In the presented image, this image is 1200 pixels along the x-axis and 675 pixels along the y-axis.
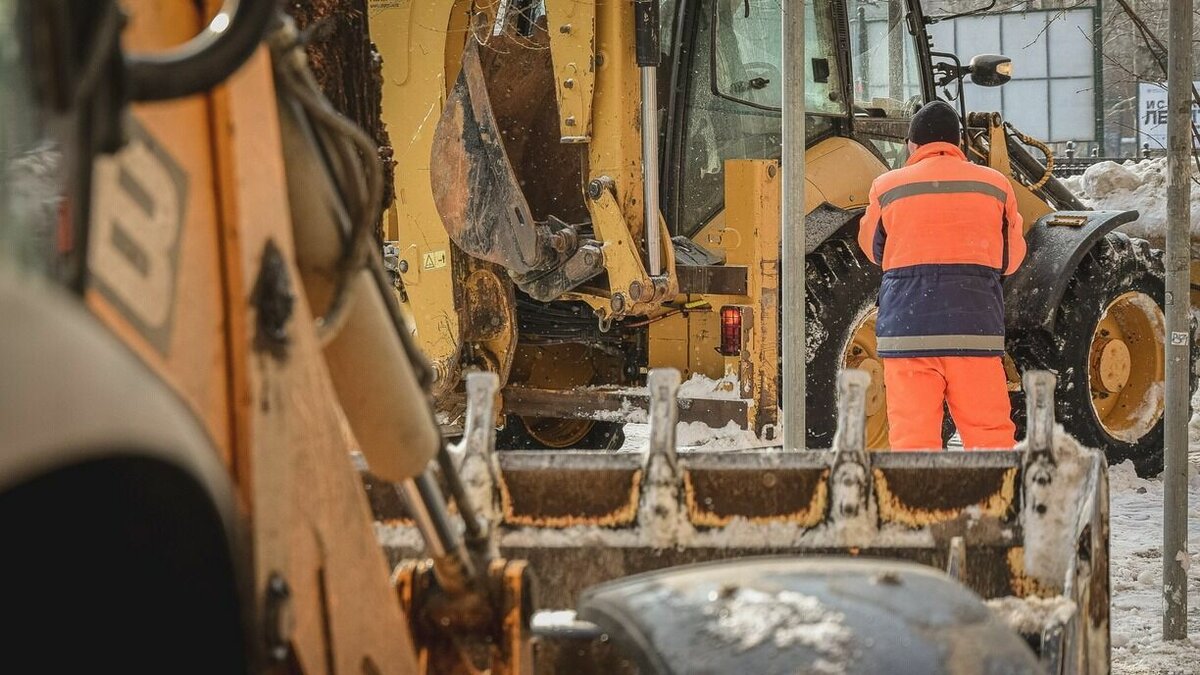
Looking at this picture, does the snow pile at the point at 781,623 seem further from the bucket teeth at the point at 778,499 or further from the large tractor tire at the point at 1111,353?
the large tractor tire at the point at 1111,353

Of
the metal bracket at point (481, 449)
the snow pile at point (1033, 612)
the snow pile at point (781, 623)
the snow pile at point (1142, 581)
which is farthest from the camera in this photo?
the snow pile at point (1142, 581)

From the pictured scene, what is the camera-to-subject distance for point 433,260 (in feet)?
23.9

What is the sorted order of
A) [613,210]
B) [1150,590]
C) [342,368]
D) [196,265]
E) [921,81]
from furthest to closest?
[921,81] → [613,210] → [1150,590] → [342,368] → [196,265]

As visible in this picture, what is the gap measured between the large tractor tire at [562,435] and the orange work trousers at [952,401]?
2.72m

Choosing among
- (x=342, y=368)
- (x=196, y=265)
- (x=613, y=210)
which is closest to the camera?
(x=196, y=265)

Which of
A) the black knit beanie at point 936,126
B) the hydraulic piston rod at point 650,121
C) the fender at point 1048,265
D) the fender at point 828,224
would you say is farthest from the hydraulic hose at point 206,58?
the fender at point 1048,265

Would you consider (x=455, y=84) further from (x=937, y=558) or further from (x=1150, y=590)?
(x=937, y=558)

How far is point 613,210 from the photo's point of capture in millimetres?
6824

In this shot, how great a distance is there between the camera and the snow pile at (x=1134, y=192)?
41.1ft

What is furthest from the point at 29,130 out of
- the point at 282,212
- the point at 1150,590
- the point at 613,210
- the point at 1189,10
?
the point at 613,210

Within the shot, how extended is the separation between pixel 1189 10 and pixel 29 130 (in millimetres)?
4108

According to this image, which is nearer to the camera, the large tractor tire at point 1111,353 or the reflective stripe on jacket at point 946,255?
the reflective stripe on jacket at point 946,255

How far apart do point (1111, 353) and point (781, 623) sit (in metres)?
7.03

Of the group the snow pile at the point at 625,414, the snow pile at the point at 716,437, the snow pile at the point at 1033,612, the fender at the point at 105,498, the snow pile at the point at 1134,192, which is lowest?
the snow pile at the point at 716,437
